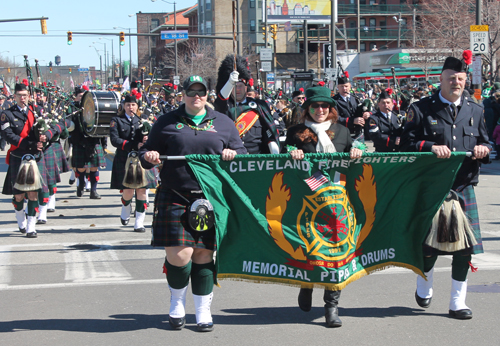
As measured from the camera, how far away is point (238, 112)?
709cm

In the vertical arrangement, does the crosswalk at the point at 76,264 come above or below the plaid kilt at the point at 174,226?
→ below

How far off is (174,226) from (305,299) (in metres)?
1.26

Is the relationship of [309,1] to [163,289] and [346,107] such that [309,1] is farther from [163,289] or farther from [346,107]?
[163,289]

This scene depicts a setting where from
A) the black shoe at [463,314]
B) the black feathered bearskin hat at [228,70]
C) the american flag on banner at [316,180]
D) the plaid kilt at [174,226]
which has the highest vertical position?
the black feathered bearskin hat at [228,70]

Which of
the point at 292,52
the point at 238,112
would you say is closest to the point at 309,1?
the point at 292,52

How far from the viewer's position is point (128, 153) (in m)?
10.1

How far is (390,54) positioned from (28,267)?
4900cm

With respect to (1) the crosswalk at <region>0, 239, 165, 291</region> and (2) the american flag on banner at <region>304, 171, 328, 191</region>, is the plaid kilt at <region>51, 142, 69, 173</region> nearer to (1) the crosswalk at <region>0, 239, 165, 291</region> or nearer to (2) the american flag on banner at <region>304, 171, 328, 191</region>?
(1) the crosswalk at <region>0, 239, 165, 291</region>

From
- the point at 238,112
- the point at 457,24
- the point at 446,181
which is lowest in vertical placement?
the point at 446,181

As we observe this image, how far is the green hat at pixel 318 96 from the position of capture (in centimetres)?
531

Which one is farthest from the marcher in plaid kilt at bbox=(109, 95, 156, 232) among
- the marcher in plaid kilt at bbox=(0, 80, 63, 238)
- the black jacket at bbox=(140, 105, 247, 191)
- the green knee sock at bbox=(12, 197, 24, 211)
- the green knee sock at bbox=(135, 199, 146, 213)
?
the black jacket at bbox=(140, 105, 247, 191)

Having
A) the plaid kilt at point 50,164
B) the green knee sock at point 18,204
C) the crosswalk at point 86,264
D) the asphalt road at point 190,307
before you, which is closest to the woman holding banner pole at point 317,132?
the asphalt road at point 190,307

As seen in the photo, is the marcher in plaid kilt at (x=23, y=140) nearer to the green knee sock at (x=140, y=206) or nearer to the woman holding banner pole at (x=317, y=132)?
the green knee sock at (x=140, y=206)

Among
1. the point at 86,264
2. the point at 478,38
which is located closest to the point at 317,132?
the point at 86,264
